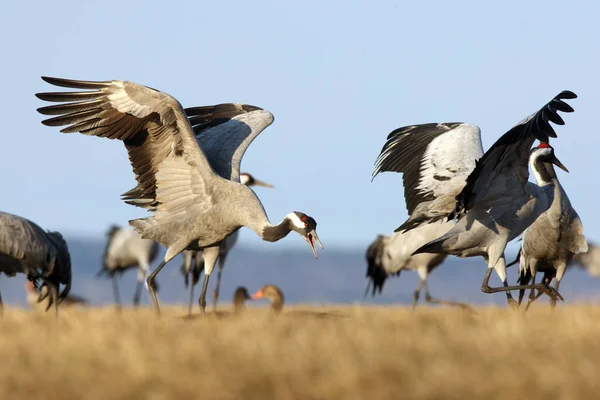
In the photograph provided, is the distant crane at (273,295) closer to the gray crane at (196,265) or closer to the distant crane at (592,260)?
the gray crane at (196,265)

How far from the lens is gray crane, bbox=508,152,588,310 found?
9.79 meters

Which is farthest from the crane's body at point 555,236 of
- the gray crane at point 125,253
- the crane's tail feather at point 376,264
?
the gray crane at point 125,253

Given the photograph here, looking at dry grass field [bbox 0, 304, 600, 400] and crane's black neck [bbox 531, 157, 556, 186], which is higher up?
crane's black neck [bbox 531, 157, 556, 186]

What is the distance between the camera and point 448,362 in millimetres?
4898

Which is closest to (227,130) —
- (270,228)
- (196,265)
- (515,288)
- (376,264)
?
(270,228)

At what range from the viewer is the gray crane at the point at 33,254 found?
9.36m

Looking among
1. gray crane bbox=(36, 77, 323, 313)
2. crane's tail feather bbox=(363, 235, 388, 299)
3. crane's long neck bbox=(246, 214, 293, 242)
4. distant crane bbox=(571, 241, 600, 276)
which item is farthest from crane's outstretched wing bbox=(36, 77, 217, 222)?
distant crane bbox=(571, 241, 600, 276)

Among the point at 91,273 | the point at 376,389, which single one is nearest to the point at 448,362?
the point at 376,389

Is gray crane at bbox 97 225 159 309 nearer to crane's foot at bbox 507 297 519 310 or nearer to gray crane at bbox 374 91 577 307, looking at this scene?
gray crane at bbox 374 91 577 307

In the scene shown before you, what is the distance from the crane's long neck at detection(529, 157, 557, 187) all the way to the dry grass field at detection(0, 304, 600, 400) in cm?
326

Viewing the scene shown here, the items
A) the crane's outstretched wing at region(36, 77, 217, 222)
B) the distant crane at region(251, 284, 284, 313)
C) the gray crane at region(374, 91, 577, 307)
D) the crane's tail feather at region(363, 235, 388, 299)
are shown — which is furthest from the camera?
the crane's tail feather at region(363, 235, 388, 299)

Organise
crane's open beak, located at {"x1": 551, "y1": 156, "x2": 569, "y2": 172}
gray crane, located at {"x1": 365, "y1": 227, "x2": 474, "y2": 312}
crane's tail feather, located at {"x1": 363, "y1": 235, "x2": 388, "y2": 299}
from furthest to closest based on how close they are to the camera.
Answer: crane's tail feather, located at {"x1": 363, "y1": 235, "x2": 388, "y2": 299} → gray crane, located at {"x1": 365, "y1": 227, "x2": 474, "y2": 312} → crane's open beak, located at {"x1": 551, "y1": 156, "x2": 569, "y2": 172}

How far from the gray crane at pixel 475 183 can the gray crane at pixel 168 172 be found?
4.03 feet

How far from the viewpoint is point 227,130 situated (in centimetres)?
1003
